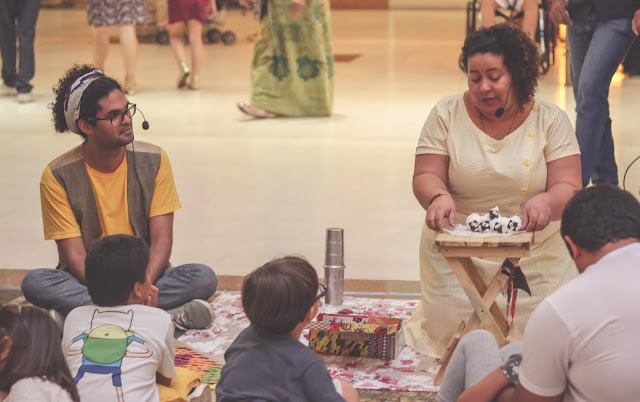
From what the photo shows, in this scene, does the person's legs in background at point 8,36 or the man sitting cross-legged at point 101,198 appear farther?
the person's legs in background at point 8,36

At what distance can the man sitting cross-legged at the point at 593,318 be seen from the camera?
2.12m

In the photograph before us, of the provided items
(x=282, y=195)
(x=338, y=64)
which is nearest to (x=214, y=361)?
(x=282, y=195)

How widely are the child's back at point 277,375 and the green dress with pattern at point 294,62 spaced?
554 cm

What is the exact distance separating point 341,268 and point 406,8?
14.4 m

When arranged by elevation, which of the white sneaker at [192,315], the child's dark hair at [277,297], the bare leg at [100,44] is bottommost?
the white sneaker at [192,315]

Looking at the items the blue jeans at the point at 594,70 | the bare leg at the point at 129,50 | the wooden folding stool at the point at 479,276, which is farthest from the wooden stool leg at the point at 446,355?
the bare leg at the point at 129,50

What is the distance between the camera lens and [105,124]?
12.3 feet

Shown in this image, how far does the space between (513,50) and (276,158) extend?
11.0 feet

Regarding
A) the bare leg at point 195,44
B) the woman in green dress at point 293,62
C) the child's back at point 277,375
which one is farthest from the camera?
the bare leg at point 195,44

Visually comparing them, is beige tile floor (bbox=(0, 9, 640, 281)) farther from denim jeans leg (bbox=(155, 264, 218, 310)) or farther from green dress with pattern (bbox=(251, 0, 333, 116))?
denim jeans leg (bbox=(155, 264, 218, 310))

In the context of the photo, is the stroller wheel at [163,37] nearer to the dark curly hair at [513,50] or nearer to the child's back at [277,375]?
the dark curly hair at [513,50]

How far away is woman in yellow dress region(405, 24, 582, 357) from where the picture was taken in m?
3.55

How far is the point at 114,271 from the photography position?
288cm

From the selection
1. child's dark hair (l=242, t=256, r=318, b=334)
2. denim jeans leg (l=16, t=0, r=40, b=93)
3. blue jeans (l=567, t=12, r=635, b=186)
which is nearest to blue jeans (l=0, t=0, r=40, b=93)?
denim jeans leg (l=16, t=0, r=40, b=93)
